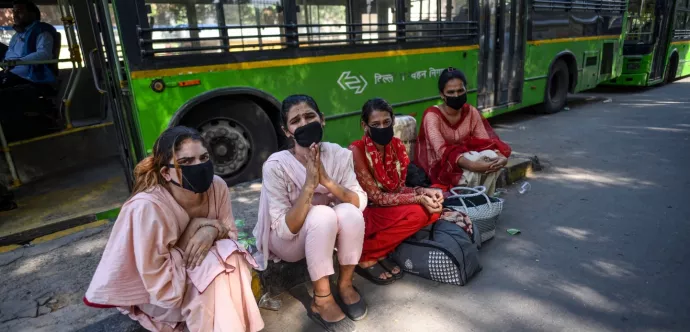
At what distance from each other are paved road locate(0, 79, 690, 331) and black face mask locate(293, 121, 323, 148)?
942 millimetres

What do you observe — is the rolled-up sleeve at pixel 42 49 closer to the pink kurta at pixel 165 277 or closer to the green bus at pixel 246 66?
the green bus at pixel 246 66

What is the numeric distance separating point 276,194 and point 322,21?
2.83m

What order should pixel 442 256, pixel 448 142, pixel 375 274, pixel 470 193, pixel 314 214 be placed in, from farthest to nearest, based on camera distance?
pixel 448 142
pixel 470 193
pixel 375 274
pixel 442 256
pixel 314 214

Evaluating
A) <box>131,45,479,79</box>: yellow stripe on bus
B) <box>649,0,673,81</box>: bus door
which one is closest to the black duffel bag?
<box>131,45,479,79</box>: yellow stripe on bus

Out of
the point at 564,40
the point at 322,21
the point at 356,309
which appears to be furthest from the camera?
the point at 564,40

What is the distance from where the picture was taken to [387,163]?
2727 millimetres

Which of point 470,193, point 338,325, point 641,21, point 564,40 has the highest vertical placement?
point 641,21

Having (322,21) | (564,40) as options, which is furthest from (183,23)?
(564,40)

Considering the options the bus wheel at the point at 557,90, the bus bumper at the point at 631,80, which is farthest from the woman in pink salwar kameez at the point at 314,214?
the bus bumper at the point at 631,80

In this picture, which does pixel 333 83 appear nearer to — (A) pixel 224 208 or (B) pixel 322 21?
(B) pixel 322 21

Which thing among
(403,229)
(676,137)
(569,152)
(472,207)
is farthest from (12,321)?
(676,137)

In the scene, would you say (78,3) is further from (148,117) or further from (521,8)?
(521,8)

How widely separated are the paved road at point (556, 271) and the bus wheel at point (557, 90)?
11.9 feet

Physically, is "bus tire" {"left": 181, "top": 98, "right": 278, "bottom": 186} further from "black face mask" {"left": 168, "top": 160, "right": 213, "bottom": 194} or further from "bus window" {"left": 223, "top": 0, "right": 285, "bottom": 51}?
"black face mask" {"left": 168, "top": 160, "right": 213, "bottom": 194}
